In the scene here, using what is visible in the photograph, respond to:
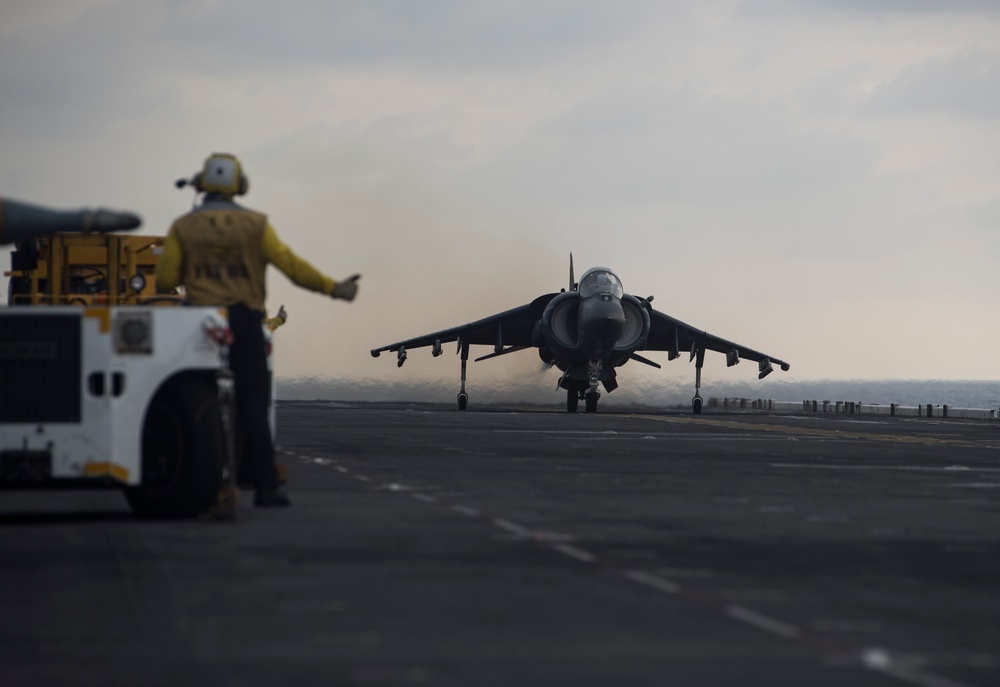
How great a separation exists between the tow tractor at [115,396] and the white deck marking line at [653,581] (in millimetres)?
3818

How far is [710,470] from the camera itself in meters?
19.3

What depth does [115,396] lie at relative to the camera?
1169 centimetres

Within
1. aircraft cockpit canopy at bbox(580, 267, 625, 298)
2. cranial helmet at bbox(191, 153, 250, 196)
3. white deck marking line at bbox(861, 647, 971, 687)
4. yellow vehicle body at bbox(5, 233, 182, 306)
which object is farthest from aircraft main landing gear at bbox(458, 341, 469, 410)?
white deck marking line at bbox(861, 647, 971, 687)

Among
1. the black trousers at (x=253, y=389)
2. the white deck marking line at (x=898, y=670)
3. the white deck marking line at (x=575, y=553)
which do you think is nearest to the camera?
the white deck marking line at (x=898, y=670)

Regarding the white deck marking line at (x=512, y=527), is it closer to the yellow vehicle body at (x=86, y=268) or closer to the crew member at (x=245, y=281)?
the crew member at (x=245, y=281)

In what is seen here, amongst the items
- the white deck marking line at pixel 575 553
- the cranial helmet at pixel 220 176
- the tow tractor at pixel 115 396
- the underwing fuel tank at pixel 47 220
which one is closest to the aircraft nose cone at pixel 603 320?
the cranial helmet at pixel 220 176

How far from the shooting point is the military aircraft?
A: 165ft

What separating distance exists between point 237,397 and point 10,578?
4.32 metres

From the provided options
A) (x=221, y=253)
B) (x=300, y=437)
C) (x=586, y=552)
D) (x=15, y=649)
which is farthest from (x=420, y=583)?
(x=300, y=437)

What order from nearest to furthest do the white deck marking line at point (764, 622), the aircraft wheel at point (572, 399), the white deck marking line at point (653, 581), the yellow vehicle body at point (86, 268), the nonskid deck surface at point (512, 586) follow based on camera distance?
the nonskid deck surface at point (512, 586) → the white deck marking line at point (764, 622) → the white deck marking line at point (653, 581) → the yellow vehicle body at point (86, 268) → the aircraft wheel at point (572, 399)

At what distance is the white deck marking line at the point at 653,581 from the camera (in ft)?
27.6

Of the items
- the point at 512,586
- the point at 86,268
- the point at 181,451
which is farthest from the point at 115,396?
the point at 86,268

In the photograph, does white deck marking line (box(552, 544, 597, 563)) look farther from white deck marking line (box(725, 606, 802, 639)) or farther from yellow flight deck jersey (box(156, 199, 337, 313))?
yellow flight deck jersey (box(156, 199, 337, 313))

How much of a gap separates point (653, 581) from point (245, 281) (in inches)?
211
